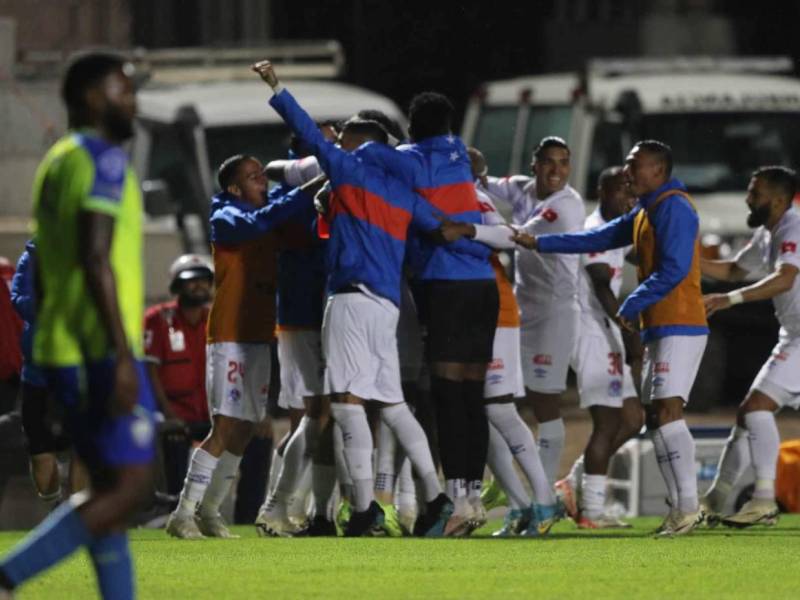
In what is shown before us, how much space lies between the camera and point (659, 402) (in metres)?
12.4

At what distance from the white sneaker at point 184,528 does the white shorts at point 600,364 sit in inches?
98.9

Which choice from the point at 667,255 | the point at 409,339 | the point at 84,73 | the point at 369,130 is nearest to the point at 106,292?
the point at 84,73

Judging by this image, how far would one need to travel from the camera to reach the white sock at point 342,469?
12148 millimetres

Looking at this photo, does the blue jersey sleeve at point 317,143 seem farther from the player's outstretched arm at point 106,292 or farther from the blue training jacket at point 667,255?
the player's outstretched arm at point 106,292

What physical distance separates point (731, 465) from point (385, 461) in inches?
72.6

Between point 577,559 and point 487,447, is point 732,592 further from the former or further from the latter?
point 487,447

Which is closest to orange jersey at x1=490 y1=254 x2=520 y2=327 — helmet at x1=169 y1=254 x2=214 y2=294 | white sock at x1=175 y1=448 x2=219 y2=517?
white sock at x1=175 y1=448 x2=219 y2=517

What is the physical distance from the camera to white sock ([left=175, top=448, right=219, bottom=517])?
12.5 m

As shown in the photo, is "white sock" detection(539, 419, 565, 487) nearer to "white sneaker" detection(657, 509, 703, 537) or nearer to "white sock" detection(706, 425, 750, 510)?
"white sock" detection(706, 425, 750, 510)

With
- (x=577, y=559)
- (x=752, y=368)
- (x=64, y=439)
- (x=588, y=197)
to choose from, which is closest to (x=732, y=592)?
(x=577, y=559)

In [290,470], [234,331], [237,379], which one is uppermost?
[234,331]

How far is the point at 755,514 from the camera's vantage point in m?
13.0

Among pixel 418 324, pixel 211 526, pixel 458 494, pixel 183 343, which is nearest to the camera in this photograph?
pixel 458 494

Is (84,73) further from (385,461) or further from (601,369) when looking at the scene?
(601,369)
